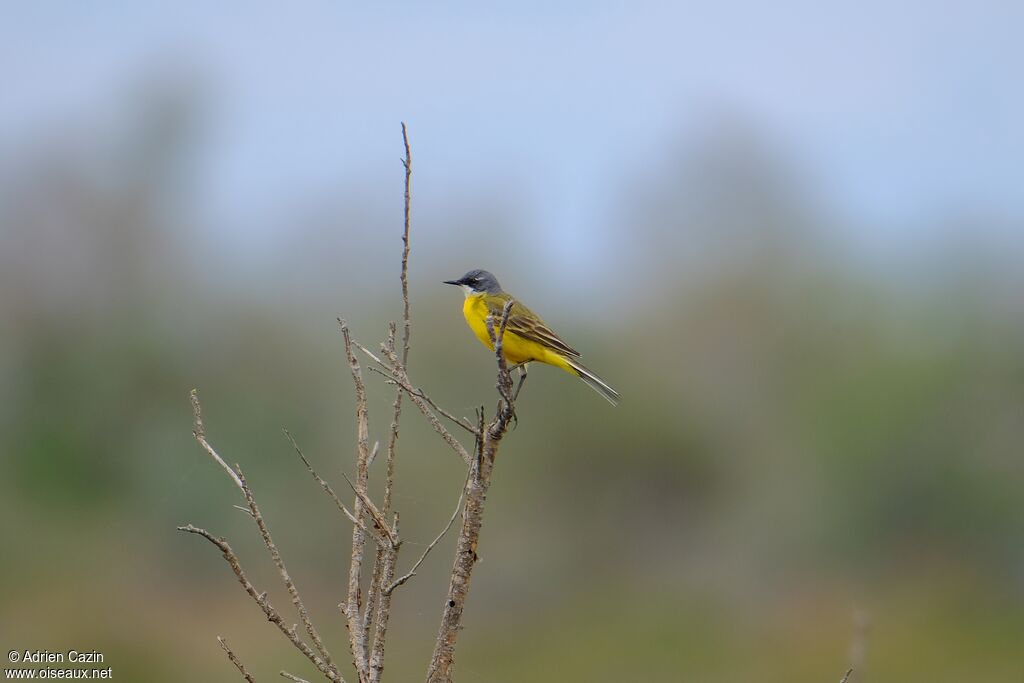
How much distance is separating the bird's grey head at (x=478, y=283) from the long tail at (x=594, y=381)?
95cm

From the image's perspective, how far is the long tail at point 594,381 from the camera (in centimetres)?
593

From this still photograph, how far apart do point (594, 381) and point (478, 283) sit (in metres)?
1.37

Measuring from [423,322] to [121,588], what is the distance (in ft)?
20.5

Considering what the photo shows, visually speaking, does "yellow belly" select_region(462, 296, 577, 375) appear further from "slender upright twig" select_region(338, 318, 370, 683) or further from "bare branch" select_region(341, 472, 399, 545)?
"bare branch" select_region(341, 472, 399, 545)

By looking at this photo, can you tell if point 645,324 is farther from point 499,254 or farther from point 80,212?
point 80,212

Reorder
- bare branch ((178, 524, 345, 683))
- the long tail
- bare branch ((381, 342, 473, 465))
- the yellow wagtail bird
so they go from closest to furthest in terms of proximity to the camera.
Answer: bare branch ((178, 524, 345, 683)) < bare branch ((381, 342, 473, 465)) < the long tail < the yellow wagtail bird

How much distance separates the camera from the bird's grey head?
7.17 meters

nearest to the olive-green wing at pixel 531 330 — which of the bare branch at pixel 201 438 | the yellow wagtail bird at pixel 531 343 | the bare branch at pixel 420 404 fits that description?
the yellow wagtail bird at pixel 531 343

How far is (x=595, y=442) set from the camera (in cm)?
2095

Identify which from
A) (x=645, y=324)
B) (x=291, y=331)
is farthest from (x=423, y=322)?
(x=645, y=324)

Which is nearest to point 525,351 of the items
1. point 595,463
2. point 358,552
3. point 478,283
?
point 478,283

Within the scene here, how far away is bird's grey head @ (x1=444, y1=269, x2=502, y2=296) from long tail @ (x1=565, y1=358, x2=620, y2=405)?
3.12 feet

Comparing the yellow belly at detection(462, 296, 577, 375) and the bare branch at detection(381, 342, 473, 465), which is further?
the yellow belly at detection(462, 296, 577, 375)

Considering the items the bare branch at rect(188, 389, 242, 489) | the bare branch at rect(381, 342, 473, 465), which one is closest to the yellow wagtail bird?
the bare branch at rect(381, 342, 473, 465)
